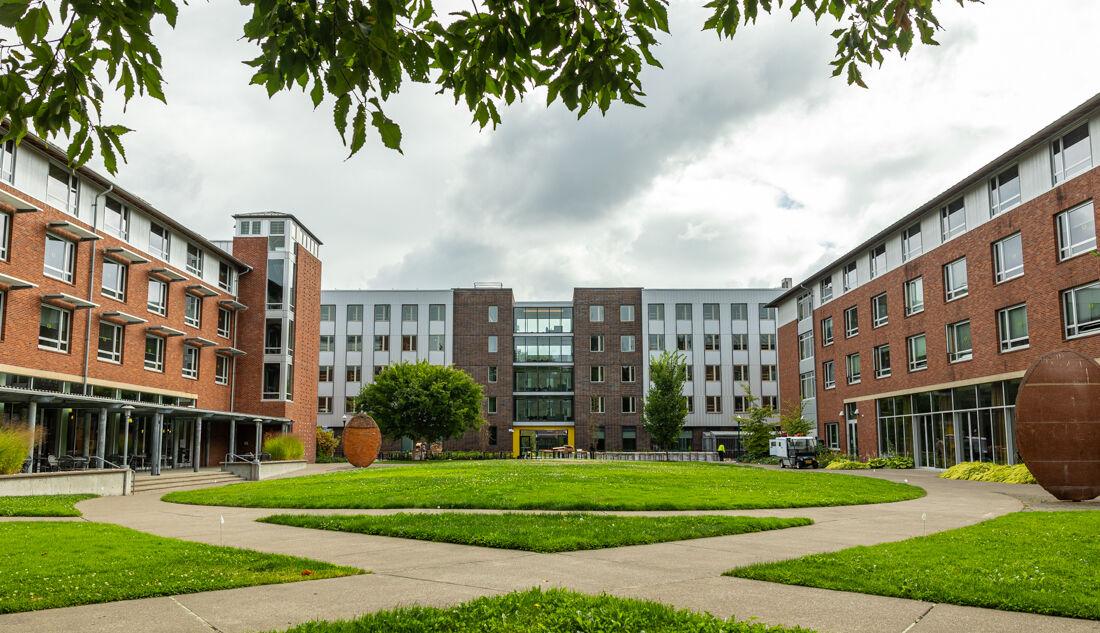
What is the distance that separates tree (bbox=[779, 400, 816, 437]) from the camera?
48312mm

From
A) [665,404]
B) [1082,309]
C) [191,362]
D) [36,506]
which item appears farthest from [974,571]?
[665,404]

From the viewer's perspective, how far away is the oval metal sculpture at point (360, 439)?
34.4 meters

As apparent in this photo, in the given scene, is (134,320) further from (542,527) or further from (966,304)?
(966,304)

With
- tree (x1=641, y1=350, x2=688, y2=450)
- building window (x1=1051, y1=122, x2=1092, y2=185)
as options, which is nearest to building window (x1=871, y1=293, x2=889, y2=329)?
building window (x1=1051, y1=122, x2=1092, y2=185)

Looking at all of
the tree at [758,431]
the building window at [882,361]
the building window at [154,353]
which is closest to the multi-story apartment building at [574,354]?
the tree at [758,431]

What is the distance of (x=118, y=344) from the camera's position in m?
33.5

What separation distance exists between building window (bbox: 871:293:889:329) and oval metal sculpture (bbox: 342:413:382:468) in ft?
88.2

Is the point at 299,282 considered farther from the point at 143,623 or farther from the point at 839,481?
the point at 143,623

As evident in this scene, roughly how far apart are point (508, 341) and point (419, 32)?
67595 millimetres

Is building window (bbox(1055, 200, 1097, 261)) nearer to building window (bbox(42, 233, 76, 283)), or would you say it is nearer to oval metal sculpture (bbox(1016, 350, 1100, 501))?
oval metal sculpture (bbox(1016, 350, 1100, 501))

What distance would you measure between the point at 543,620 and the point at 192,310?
128 feet

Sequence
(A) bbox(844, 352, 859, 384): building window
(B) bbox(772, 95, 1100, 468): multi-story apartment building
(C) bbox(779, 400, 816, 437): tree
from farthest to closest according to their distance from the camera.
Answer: (C) bbox(779, 400, 816, 437): tree → (A) bbox(844, 352, 859, 384): building window → (B) bbox(772, 95, 1100, 468): multi-story apartment building

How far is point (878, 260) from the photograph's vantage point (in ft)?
142

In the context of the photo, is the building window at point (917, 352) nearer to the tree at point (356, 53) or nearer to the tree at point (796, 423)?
the tree at point (796, 423)
